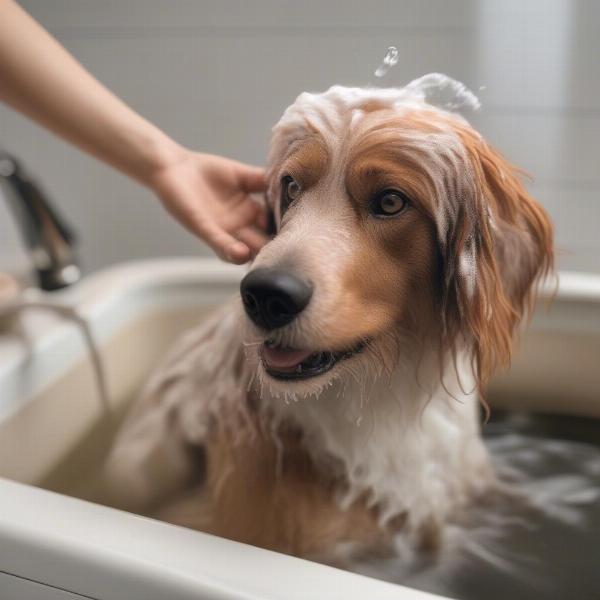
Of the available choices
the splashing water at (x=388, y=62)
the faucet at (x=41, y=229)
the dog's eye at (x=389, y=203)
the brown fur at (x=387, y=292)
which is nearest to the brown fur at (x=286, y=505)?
the brown fur at (x=387, y=292)

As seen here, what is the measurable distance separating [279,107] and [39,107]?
337 millimetres

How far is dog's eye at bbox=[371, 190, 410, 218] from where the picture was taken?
1.98ft

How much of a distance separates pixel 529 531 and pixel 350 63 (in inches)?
24.8

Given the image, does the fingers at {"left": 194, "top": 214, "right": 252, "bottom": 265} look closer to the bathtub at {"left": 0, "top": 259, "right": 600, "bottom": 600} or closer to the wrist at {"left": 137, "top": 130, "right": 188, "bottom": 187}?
the wrist at {"left": 137, "top": 130, "right": 188, "bottom": 187}

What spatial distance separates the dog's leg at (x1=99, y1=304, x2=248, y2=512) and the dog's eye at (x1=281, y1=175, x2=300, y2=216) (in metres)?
0.20

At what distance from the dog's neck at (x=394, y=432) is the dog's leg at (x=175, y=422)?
13 cm

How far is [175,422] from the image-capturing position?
92cm

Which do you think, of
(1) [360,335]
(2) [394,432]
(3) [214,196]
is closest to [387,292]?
(1) [360,335]

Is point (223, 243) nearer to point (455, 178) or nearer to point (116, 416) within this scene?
point (455, 178)

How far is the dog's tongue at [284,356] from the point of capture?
1.96 ft

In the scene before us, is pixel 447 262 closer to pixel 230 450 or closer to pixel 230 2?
pixel 230 450

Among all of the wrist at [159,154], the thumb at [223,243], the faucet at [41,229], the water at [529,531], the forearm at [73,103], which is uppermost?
the forearm at [73,103]

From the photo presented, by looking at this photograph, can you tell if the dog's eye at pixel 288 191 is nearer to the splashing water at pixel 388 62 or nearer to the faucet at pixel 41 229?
the splashing water at pixel 388 62

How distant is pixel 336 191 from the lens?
611 mm
